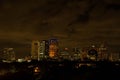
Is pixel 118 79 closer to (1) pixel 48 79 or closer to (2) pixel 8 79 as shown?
(1) pixel 48 79

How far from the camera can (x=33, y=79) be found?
162ft

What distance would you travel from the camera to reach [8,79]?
50.7m

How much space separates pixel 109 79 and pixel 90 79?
275 centimetres

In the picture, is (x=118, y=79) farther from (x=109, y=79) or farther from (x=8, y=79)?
(x=8, y=79)

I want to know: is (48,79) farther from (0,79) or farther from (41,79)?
(0,79)

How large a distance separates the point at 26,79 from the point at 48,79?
119 inches

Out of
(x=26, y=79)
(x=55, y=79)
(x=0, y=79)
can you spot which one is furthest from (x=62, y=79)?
(x=0, y=79)

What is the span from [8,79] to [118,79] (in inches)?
592

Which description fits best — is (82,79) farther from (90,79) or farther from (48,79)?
(48,79)

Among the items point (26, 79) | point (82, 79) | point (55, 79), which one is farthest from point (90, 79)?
point (26, 79)

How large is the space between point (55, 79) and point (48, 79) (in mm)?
1111

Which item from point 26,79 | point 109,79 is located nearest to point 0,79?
point 26,79

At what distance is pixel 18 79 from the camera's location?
162 feet

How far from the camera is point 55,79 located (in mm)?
49188
